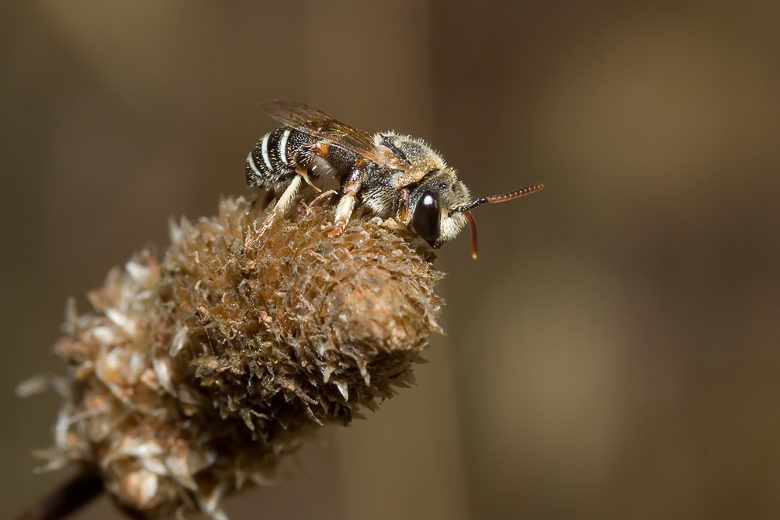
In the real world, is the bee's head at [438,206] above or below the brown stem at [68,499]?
above

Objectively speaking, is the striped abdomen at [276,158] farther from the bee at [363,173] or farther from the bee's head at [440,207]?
the bee's head at [440,207]

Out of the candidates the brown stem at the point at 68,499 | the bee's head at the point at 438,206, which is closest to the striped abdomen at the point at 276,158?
the bee's head at the point at 438,206

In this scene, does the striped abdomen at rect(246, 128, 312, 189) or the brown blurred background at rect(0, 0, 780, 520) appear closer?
the striped abdomen at rect(246, 128, 312, 189)

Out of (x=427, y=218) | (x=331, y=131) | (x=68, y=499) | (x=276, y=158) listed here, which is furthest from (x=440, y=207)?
(x=68, y=499)

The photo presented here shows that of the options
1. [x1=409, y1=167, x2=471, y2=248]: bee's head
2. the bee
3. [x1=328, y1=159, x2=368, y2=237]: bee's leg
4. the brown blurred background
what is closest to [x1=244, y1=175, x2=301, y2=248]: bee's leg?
the bee

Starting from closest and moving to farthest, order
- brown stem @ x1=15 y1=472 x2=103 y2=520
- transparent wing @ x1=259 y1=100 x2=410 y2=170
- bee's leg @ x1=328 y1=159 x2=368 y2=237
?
bee's leg @ x1=328 y1=159 x2=368 y2=237
transparent wing @ x1=259 y1=100 x2=410 y2=170
brown stem @ x1=15 y1=472 x2=103 y2=520

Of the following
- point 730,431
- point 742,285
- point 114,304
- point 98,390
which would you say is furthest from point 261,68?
point 730,431

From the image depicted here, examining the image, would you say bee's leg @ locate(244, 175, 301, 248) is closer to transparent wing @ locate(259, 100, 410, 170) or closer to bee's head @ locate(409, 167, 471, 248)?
transparent wing @ locate(259, 100, 410, 170)
